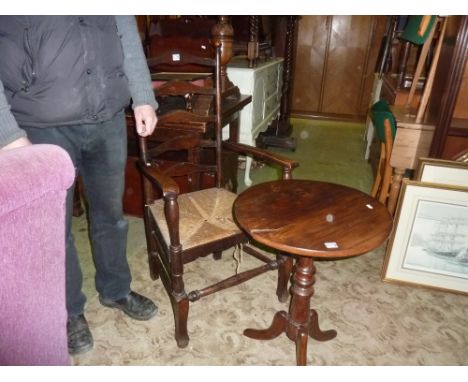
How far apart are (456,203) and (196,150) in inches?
60.9

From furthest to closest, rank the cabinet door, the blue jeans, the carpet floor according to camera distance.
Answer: the cabinet door → the carpet floor → the blue jeans

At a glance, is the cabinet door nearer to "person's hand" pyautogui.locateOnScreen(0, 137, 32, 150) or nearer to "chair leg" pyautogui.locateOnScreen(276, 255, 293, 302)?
"chair leg" pyautogui.locateOnScreen(276, 255, 293, 302)

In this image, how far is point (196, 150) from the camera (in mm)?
2262

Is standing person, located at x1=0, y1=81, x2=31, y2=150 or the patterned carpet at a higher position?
standing person, located at x1=0, y1=81, x2=31, y2=150

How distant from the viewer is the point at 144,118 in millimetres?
1610

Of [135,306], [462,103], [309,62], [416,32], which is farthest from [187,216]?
[309,62]

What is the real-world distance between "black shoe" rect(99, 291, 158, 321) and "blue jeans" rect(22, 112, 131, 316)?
3 centimetres

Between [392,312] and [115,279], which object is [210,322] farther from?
[392,312]

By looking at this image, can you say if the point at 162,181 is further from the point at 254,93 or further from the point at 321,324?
the point at 254,93

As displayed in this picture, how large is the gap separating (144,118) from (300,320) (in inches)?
44.9

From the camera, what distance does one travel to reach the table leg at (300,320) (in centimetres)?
141

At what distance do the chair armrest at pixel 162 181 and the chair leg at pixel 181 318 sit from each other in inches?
20.0

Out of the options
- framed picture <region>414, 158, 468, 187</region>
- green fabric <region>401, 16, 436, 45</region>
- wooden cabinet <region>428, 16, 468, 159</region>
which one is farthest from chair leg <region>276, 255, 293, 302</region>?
green fabric <region>401, 16, 436, 45</region>

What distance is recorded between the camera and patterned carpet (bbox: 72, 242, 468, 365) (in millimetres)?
1629
